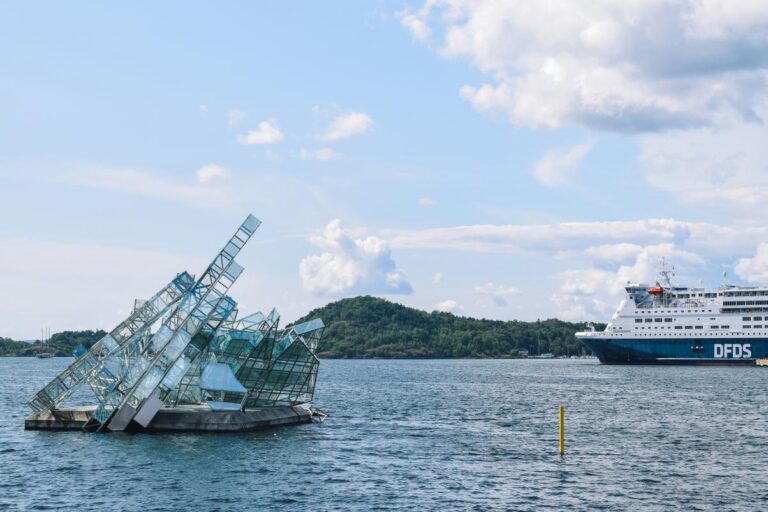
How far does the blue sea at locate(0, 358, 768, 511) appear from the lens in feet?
152

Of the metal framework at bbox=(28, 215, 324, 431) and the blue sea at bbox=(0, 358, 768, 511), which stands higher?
the metal framework at bbox=(28, 215, 324, 431)

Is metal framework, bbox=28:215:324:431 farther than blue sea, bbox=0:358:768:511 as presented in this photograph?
Yes

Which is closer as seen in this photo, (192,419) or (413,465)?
(413,465)

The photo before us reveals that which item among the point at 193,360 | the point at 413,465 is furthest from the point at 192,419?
the point at 413,465

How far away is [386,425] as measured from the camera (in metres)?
79.3

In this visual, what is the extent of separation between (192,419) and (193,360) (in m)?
4.44

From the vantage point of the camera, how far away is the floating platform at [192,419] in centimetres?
6700

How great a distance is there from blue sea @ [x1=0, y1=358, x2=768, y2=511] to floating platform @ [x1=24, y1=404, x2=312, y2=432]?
1526 mm

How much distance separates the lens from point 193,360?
68125 mm

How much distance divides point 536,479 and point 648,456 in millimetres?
13041

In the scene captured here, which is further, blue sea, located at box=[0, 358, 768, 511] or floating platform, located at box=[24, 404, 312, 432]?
floating platform, located at box=[24, 404, 312, 432]

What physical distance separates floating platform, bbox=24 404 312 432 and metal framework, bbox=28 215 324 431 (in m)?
0.89

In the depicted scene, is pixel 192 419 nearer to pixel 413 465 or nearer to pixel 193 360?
pixel 193 360

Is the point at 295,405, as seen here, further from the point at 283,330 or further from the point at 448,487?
the point at 448,487
